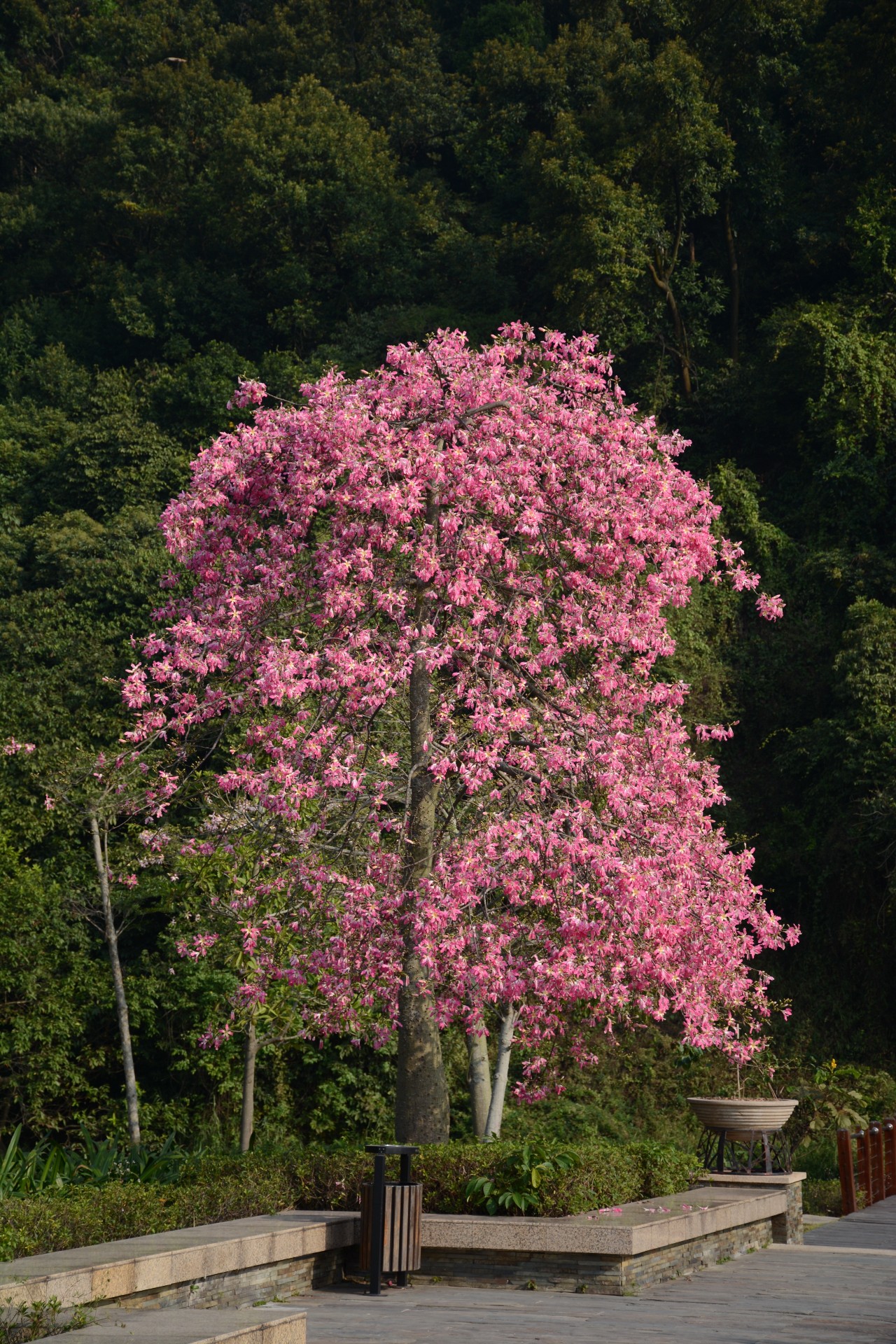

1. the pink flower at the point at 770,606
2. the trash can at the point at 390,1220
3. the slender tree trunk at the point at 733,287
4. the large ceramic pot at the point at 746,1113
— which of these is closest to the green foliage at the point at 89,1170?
the trash can at the point at 390,1220

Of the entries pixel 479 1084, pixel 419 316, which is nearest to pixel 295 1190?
pixel 479 1084

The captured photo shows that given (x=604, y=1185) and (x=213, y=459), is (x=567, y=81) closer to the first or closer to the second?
(x=213, y=459)

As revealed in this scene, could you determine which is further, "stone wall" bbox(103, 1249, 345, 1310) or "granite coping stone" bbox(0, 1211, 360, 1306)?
"stone wall" bbox(103, 1249, 345, 1310)

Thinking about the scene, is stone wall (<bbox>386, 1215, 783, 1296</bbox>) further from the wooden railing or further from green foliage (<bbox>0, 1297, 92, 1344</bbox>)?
the wooden railing

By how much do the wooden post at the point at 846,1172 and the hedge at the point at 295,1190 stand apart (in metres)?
4.06

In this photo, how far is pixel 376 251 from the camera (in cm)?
4028

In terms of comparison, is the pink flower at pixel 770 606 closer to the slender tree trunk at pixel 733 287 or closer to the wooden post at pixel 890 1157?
the wooden post at pixel 890 1157

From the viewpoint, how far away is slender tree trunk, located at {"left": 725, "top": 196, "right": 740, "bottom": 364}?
116 feet

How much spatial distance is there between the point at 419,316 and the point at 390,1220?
3116 cm

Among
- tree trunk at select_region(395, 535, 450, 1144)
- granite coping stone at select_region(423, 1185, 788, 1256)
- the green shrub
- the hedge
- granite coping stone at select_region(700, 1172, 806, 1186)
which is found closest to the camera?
the hedge

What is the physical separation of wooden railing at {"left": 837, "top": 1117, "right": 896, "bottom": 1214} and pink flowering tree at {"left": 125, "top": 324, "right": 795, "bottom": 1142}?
3.26m

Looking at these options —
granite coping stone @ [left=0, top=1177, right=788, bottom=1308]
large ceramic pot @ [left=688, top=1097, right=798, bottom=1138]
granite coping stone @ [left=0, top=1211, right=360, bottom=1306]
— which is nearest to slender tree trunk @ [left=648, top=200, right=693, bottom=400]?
large ceramic pot @ [left=688, top=1097, right=798, bottom=1138]

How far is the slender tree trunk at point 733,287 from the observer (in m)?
35.3

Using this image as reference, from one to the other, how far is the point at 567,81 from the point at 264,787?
1380 inches
